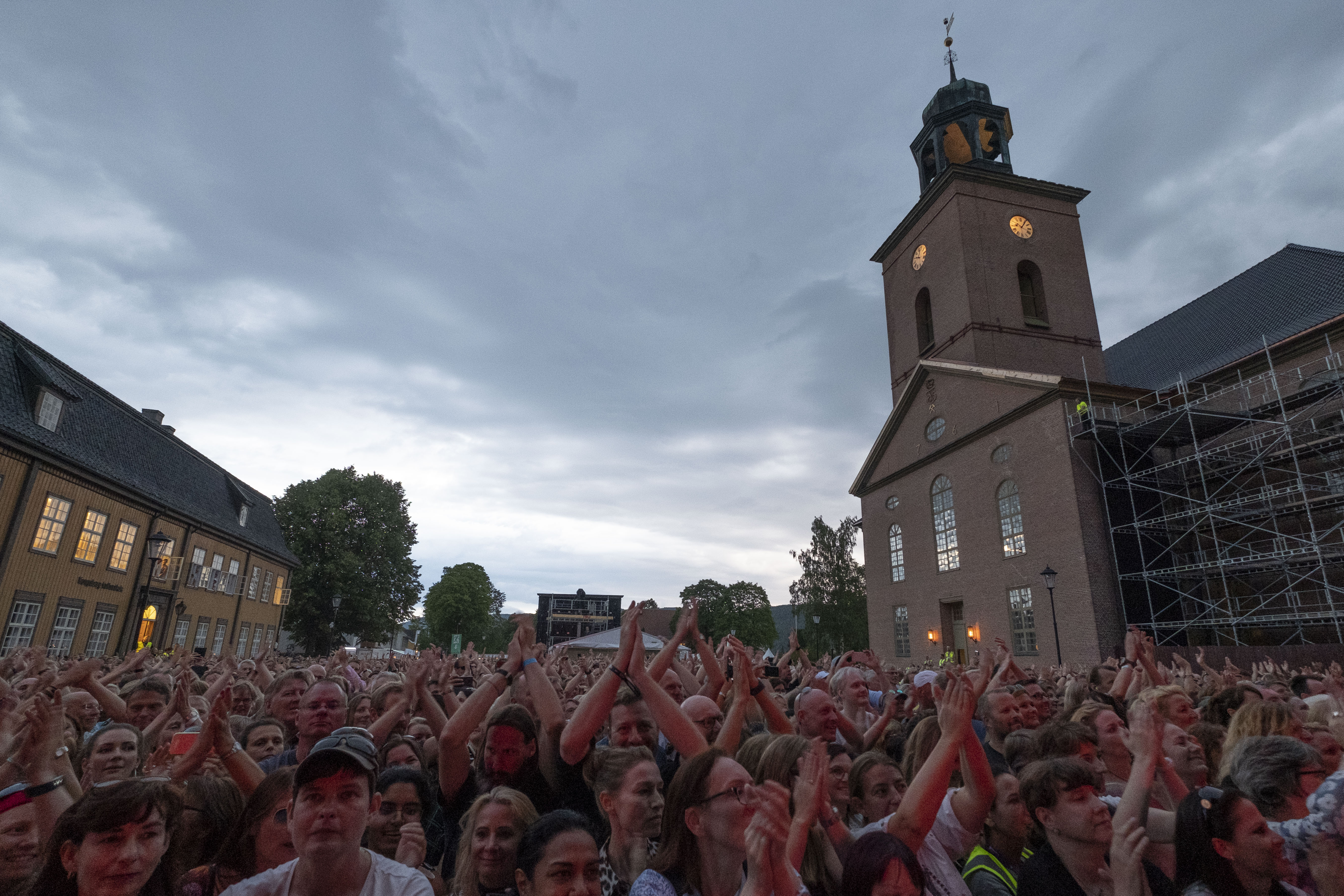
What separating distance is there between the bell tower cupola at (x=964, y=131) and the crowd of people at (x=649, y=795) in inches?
1542

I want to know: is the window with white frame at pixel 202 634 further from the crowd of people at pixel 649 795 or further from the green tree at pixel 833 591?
the green tree at pixel 833 591

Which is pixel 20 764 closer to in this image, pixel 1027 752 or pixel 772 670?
pixel 1027 752

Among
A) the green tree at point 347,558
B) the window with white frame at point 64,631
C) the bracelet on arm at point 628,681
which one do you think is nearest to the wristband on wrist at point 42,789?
the bracelet on arm at point 628,681

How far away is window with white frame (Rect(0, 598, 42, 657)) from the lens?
18.6 m

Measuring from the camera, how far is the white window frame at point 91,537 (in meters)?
21.2

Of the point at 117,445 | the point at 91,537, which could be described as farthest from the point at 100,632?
the point at 117,445

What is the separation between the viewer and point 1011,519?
1110 inches

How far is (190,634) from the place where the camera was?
27.7 metres

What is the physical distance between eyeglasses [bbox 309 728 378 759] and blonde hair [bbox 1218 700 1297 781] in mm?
4582

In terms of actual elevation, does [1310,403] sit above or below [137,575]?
above

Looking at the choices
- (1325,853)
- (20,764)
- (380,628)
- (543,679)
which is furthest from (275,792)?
(380,628)

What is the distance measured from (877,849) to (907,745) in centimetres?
180

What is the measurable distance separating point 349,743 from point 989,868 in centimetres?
284

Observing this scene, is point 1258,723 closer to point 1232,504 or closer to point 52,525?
point 1232,504
